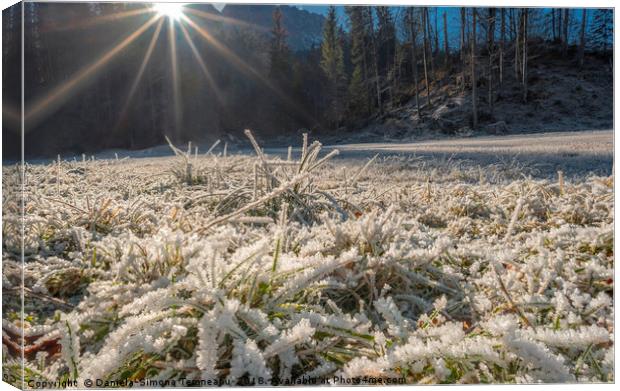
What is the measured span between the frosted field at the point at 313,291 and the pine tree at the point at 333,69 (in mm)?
349

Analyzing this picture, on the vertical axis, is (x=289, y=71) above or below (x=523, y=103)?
above

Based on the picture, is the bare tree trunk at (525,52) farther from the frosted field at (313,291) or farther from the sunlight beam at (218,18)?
the sunlight beam at (218,18)

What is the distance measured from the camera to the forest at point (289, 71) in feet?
3.23

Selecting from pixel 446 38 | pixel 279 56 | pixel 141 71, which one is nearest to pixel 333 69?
pixel 279 56

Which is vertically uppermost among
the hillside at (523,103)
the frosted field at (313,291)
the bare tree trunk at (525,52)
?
the bare tree trunk at (525,52)

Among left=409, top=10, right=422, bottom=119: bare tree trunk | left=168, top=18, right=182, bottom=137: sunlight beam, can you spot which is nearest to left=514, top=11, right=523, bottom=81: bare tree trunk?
left=409, top=10, right=422, bottom=119: bare tree trunk

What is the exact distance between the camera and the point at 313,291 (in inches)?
26.8

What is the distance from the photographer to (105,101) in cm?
152

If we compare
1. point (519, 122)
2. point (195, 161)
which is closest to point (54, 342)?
point (195, 161)

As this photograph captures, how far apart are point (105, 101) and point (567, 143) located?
1530 millimetres

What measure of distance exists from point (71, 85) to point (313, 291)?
100cm

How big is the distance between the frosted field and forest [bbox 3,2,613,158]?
221 mm

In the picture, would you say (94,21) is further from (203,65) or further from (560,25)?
(560,25)

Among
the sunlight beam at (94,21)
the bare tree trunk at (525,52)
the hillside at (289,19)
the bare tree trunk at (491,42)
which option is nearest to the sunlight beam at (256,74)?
the hillside at (289,19)
